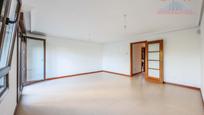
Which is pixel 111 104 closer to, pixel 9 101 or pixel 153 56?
pixel 9 101

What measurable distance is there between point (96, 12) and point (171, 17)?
82.9 inches

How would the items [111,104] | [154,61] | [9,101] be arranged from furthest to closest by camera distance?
[154,61] < [111,104] < [9,101]

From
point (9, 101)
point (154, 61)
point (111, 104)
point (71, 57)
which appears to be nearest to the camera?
point (9, 101)

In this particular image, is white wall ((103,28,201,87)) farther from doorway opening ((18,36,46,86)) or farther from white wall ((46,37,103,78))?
doorway opening ((18,36,46,86))

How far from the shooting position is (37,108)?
2566 millimetres

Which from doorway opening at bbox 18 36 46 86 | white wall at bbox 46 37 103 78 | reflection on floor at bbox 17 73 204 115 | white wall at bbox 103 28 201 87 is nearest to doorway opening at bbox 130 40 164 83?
white wall at bbox 103 28 201 87

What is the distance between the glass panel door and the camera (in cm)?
477

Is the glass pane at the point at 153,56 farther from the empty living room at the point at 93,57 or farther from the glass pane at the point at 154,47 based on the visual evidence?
the glass pane at the point at 154,47

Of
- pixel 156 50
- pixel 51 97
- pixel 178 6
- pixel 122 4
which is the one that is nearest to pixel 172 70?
pixel 156 50

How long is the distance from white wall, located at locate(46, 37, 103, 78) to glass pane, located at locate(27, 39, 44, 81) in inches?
12.6

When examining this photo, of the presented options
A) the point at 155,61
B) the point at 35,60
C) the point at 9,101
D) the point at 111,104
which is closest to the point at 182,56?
the point at 155,61

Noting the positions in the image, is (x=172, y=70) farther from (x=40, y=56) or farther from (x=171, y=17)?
(x=40, y=56)

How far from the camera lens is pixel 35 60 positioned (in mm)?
5012

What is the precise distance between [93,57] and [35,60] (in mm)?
3690
